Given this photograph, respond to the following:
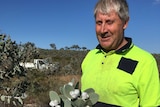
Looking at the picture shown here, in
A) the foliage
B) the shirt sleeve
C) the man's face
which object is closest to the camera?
the shirt sleeve

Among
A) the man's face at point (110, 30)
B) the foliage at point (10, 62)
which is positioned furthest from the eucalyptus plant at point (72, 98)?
the foliage at point (10, 62)

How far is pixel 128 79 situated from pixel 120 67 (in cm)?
15

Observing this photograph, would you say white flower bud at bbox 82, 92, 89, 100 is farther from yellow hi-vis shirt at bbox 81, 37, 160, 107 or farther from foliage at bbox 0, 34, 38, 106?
foliage at bbox 0, 34, 38, 106

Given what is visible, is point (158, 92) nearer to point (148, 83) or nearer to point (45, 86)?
point (148, 83)

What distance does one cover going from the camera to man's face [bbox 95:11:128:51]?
9.09ft

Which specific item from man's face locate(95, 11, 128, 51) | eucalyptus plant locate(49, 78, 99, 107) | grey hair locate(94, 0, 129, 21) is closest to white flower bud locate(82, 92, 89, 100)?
eucalyptus plant locate(49, 78, 99, 107)

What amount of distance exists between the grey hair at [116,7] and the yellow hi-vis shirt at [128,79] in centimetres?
25

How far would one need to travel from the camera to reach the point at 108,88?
2.83 meters

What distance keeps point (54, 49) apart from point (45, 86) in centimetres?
6879

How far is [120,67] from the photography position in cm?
284

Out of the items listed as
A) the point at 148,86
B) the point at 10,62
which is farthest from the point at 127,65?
the point at 10,62

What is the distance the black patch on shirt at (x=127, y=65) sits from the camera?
109 inches

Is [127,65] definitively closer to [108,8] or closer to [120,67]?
[120,67]

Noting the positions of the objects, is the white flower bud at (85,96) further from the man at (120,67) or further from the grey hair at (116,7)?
the grey hair at (116,7)
